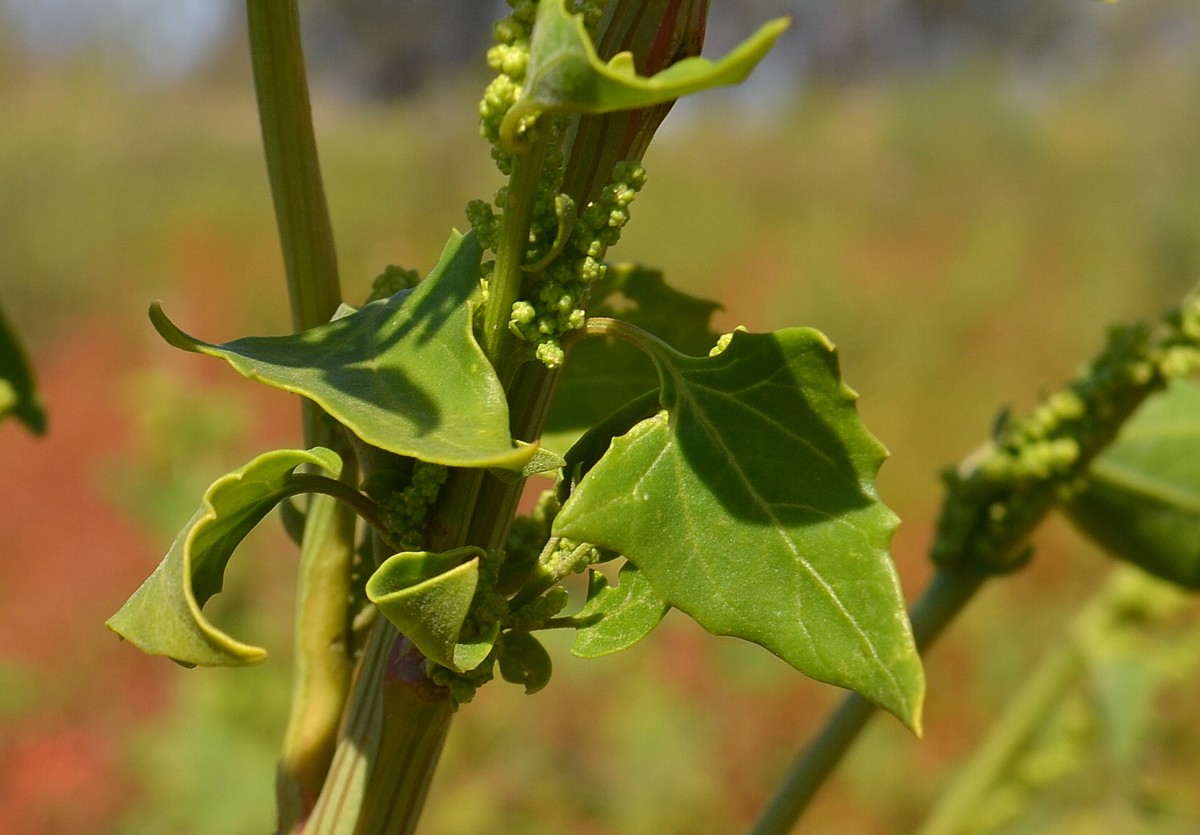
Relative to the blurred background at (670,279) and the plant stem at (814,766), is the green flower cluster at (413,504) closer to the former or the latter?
the plant stem at (814,766)

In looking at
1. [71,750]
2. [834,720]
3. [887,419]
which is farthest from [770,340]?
[887,419]

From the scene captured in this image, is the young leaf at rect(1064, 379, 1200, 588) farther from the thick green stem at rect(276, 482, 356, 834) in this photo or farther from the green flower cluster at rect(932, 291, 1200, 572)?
the thick green stem at rect(276, 482, 356, 834)

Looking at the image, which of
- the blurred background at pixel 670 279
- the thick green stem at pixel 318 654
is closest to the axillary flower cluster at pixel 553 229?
the thick green stem at pixel 318 654

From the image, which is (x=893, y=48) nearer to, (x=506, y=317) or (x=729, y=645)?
(x=729, y=645)

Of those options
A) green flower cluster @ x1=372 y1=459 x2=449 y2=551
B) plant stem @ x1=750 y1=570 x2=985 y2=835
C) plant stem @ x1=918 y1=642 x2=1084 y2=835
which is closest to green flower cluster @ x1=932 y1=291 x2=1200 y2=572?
plant stem @ x1=750 y1=570 x2=985 y2=835

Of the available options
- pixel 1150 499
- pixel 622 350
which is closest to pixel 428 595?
pixel 622 350

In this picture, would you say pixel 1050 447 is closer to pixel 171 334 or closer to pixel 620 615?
pixel 620 615
